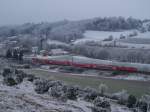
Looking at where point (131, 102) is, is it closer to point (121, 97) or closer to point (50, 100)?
point (121, 97)

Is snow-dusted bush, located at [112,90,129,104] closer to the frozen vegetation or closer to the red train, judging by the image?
the frozen vegetation

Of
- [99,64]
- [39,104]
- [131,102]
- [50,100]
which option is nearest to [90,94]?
[131,102]

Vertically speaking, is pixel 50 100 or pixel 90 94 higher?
pixel 50 100

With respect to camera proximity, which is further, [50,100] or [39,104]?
[50,100]

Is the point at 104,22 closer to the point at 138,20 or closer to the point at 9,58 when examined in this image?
the point at 138,20

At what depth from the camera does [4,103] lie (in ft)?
38.6

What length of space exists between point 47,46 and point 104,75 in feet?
83.4

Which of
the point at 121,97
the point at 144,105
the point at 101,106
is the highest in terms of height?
the point at 101,106

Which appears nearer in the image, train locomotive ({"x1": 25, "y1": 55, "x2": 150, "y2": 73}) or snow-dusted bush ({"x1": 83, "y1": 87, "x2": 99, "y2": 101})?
snow-dusted bush ({"x1": 83, "y1": 87, "x2": 99, "y2": 101})

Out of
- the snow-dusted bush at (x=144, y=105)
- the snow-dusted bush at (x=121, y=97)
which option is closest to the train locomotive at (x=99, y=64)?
the snow-dusted bush at (x=121, y=97)

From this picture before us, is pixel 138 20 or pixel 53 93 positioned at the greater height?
pixel 138 20

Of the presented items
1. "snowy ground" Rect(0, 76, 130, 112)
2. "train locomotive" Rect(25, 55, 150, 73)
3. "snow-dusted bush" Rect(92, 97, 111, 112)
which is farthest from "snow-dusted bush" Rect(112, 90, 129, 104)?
"train locomotive" Rect(25, 55, 150, 73)

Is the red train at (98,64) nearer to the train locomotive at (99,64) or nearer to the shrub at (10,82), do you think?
the train locomotive at (99,64)

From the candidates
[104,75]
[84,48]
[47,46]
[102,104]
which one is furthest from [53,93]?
[47,46]
